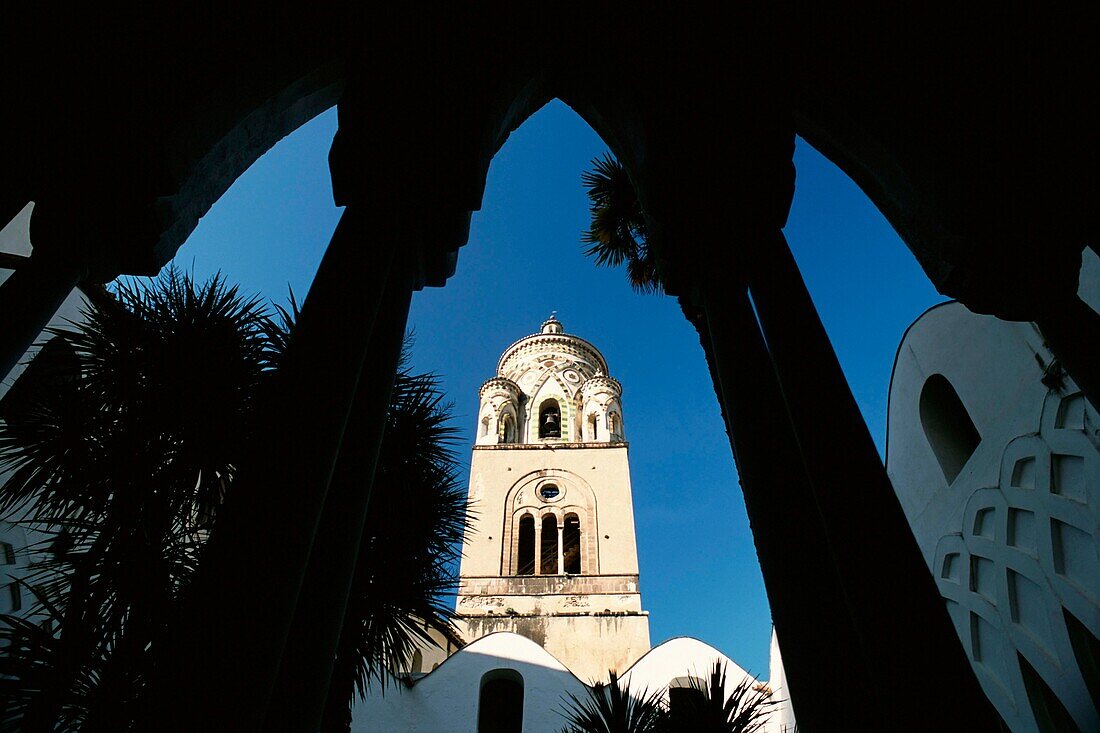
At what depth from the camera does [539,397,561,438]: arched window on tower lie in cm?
3388

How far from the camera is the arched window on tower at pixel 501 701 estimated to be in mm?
13477

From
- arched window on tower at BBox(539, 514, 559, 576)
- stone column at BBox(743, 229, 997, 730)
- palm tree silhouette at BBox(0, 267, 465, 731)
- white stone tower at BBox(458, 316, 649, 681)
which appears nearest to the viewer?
stone column at BBox(743, 229, 997, 730)

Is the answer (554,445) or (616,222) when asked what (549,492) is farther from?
(616,222)

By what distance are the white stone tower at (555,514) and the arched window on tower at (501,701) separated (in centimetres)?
643

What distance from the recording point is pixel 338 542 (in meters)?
3.39

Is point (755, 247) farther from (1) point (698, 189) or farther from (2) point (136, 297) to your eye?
(2) point (136, 297)

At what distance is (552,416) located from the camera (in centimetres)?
3441

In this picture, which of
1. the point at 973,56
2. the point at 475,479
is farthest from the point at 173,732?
the point at 475,479

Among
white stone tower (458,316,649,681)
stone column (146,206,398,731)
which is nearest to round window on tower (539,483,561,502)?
white stone tower (458,316,649,681)

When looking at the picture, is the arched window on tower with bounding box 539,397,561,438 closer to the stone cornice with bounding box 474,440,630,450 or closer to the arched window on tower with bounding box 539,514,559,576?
the stone cornice with bounding box 474,440,630,450

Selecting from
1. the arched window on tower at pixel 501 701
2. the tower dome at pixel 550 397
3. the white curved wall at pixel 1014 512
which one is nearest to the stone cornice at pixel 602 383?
the tower dome at pixel 550 397

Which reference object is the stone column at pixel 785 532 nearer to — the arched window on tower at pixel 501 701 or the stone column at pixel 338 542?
the stone column at pixel 338 542

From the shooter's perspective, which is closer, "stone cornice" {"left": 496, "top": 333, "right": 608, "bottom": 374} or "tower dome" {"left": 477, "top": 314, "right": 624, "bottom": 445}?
"tower dome" {"left": 477, "top": 314, "right": 624, "bottom": 445}

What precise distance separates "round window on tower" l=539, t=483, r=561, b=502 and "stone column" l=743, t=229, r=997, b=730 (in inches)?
1028
